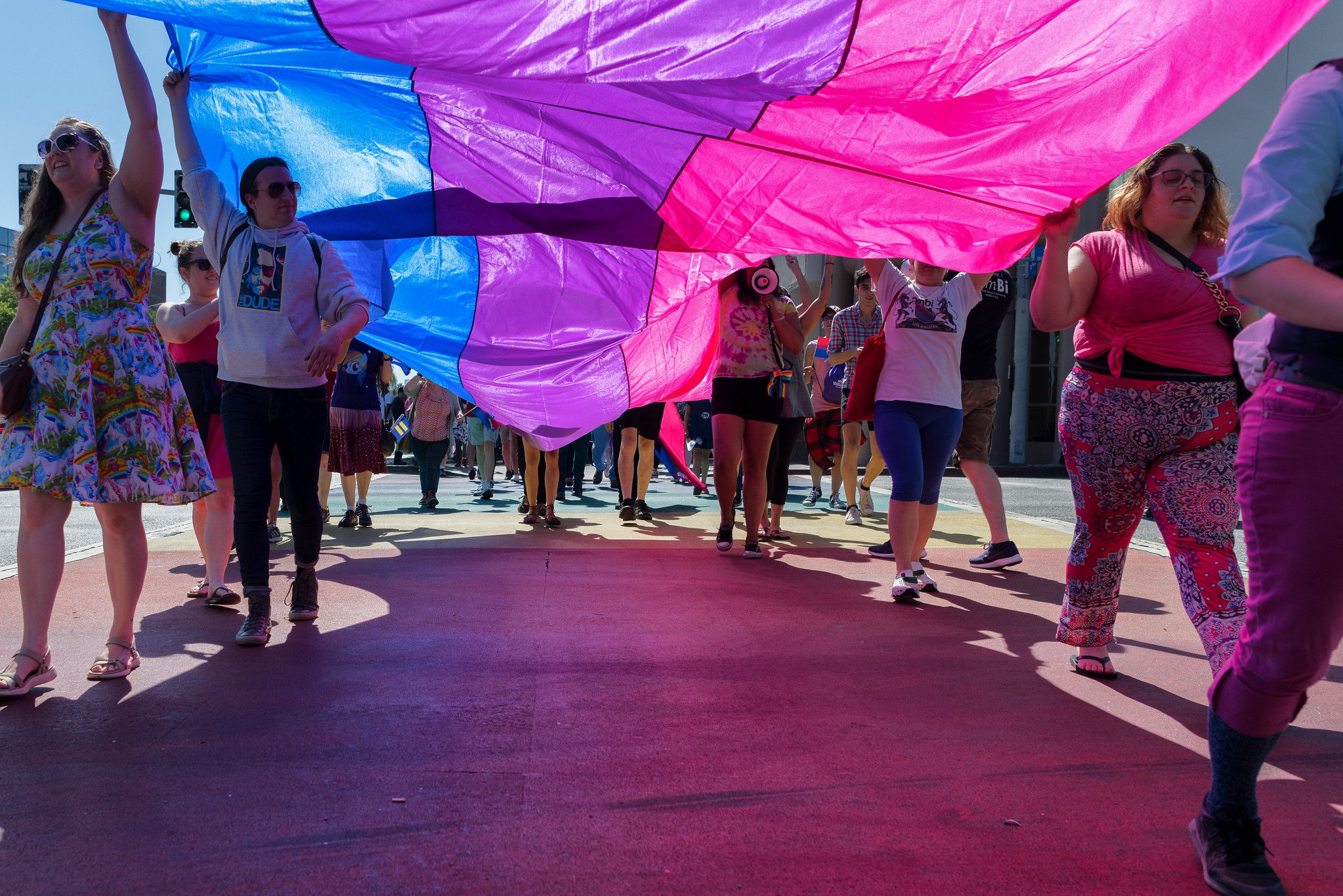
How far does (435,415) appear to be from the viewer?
11.1 m

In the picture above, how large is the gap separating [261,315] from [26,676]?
1551 mm

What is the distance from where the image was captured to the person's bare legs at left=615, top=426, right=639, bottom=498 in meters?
9.73

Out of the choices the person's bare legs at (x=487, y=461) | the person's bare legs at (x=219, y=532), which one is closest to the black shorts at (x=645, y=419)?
the person's bare legs at (x=487, y=461)

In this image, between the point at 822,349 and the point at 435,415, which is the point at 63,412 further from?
the point at 822,349

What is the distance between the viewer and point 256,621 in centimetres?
429

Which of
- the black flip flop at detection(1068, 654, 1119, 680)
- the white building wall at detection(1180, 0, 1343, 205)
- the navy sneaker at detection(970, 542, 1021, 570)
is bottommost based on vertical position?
the black flip flop at detection(1068, 654, 1119, 680)

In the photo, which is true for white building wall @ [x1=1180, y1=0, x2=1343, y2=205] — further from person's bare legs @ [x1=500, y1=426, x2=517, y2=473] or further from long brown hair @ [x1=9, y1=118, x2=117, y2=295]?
long brown hair @ [x1=9, y1=118, x2=117, y2=295]

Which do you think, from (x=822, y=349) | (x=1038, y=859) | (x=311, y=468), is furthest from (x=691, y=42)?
(x=822, y=349)

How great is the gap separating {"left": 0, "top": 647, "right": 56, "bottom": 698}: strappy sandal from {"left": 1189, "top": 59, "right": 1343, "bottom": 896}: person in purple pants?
344 cm

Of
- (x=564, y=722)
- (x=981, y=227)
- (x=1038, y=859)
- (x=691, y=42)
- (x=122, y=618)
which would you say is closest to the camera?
(x=1038, y=859)

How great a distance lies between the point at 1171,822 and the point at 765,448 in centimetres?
474

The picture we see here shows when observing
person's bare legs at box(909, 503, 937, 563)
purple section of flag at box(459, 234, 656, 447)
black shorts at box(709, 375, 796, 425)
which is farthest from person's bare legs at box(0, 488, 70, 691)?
black shorts at box(709, 375, 796, 425)

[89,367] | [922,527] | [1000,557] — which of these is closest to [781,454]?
[1000,557]

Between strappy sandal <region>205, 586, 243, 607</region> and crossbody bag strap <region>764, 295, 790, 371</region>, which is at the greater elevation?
crossbody bag strap <region>764, 295, 790, 371</region>
